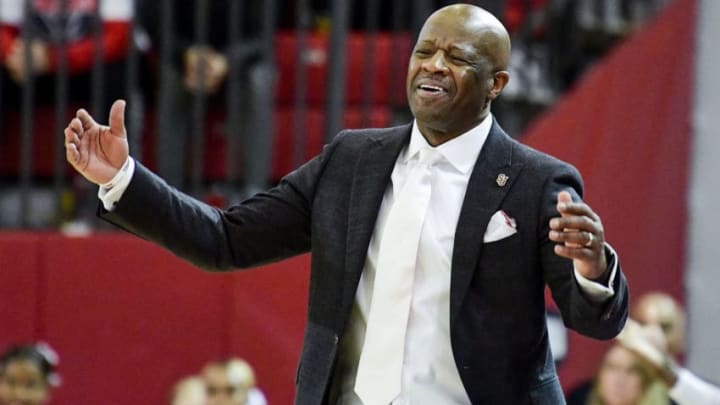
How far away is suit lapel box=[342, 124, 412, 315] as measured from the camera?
3.38 m

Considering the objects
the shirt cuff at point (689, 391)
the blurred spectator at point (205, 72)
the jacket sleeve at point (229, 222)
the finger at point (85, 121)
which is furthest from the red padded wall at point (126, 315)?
the finger at point (85, 121)

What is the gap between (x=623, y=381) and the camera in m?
6.36

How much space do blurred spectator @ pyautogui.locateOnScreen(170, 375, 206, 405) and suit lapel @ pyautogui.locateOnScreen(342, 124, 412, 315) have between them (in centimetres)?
280

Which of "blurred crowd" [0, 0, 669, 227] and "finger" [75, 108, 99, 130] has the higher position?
"finger" [75, 108, 99, 130]

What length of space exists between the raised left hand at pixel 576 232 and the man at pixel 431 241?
0.09 metres

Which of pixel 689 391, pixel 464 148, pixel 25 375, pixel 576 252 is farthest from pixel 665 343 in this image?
pixel 576 252

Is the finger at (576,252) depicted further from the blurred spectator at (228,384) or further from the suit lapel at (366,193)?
the blurred spectator at (228,384)

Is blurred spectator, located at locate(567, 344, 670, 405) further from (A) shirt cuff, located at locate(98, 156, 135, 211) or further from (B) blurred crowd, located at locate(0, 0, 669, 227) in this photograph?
(A) shirt cuff, located at locate(98, 156, 135, 211)

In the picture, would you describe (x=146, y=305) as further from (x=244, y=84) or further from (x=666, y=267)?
(x=666, y=267)

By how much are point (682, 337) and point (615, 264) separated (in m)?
3.75

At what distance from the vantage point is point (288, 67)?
671 centimetres

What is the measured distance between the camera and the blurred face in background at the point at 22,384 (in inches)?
237

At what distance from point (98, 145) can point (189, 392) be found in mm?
2918

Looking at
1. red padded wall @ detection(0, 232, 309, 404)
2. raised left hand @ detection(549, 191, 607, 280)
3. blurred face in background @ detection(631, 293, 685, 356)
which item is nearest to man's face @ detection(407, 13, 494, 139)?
raised left hand @ detection(549, 191, 607, 280)
